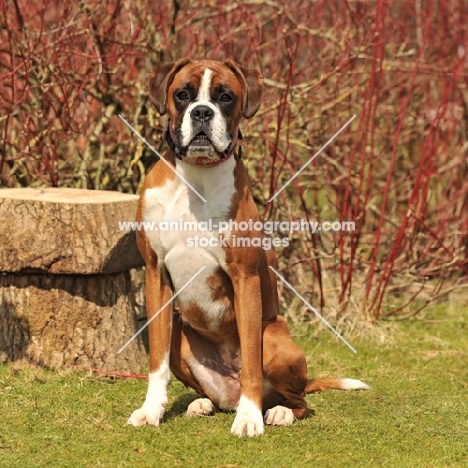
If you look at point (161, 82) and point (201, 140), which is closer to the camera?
point (201, 140)

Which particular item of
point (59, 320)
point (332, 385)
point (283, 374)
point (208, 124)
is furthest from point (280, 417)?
point (59, 320)

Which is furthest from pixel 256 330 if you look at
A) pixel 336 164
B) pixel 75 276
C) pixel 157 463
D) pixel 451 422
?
pixel 336 164

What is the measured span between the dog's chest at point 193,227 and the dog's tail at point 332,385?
0.93 metres

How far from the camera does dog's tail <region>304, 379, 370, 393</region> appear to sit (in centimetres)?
491

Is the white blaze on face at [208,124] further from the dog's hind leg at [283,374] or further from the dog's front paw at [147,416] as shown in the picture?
the dog's front paw at [147,416]

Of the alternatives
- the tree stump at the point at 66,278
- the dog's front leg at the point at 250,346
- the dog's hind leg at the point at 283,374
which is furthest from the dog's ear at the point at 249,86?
the tree stump at the point at 66,278

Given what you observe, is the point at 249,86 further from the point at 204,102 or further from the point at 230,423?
the point at 230,423

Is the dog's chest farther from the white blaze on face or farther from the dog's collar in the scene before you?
the white blaze on face

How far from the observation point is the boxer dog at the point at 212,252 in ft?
13.5

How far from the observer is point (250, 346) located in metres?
4.15

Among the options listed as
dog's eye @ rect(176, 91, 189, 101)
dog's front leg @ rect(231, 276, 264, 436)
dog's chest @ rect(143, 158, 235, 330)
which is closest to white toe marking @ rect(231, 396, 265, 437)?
dog's front leg @ rect(231, 276, 264, 436)

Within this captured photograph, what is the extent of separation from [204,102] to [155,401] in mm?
1399

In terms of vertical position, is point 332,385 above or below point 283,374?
below

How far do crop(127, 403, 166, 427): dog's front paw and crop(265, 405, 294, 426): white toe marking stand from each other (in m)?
0.51
